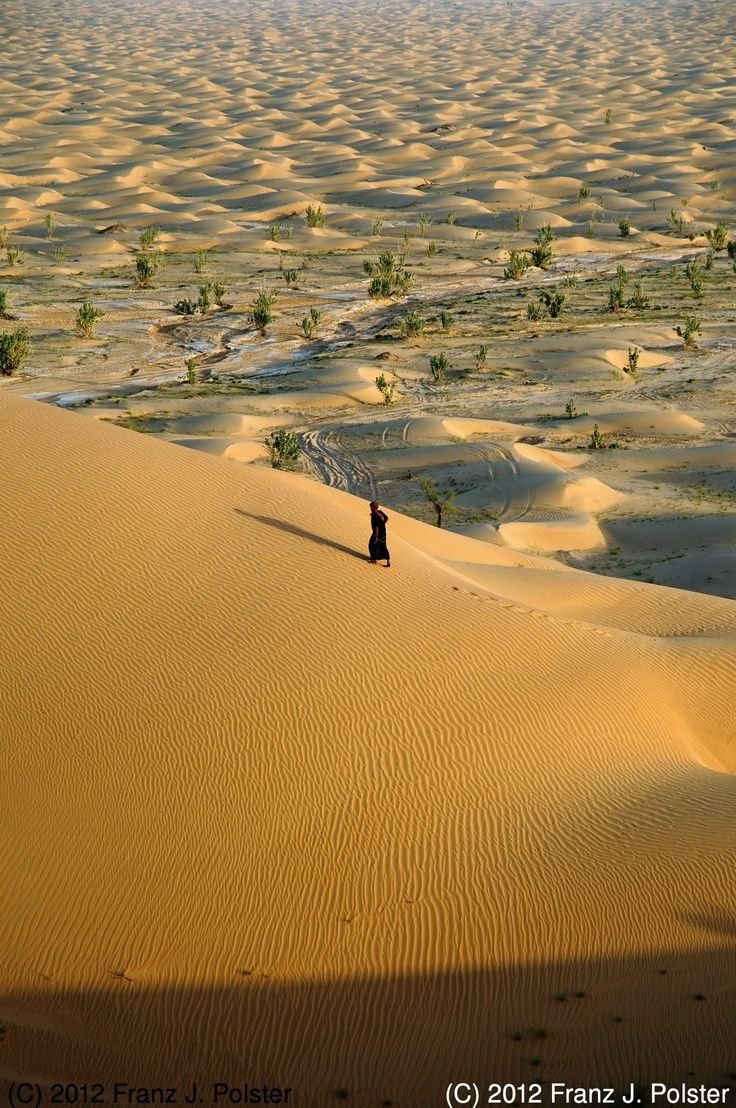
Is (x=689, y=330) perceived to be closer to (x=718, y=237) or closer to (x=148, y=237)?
(x=718, y=237)

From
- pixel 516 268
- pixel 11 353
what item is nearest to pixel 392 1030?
pixel 11 353

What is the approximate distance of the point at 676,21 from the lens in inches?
3290

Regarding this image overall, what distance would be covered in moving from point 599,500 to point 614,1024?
9.86 m

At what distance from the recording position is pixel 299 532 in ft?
29.8

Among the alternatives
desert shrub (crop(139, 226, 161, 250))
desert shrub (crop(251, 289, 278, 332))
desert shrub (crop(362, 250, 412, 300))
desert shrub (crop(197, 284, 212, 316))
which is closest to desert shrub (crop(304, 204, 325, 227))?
desert shrub (crop(139, 226, 161, 250))

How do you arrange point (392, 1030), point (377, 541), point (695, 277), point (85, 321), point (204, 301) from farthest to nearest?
point (695, 277), point (204, 301), point (85, 321), point (377, 541), point (392, 1030)

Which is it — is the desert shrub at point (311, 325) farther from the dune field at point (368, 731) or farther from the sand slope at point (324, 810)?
the sand slope at point (324, 810)

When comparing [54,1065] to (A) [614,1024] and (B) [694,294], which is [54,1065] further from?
(B) [694,294]

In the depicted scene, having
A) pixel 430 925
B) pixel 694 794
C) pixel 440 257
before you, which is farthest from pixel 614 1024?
pixel 440 257

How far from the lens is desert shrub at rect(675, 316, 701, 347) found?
68.7ft

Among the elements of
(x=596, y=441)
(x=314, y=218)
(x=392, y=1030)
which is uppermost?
(x=392, y=1030)

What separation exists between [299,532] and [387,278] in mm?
18333

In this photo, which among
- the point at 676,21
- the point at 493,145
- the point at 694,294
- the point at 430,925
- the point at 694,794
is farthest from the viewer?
the point at 676,21

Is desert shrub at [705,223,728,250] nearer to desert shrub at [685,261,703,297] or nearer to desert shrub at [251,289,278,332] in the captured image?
desert shrub at [685,261,703,297]
